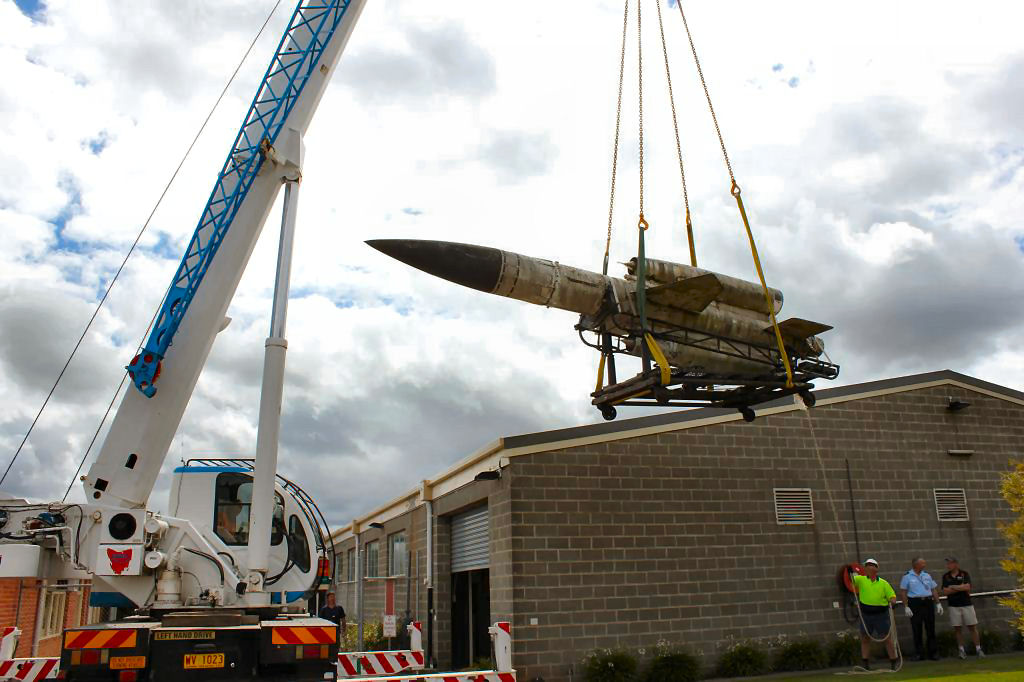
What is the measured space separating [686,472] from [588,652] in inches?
145

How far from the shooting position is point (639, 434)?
14.7 meters

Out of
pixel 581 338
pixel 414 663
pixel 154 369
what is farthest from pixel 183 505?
pixel 581 338

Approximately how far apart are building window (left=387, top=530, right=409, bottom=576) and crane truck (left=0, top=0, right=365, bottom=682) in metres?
11.9

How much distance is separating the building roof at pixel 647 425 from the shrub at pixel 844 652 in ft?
14.1

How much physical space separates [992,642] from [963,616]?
48.7 inches

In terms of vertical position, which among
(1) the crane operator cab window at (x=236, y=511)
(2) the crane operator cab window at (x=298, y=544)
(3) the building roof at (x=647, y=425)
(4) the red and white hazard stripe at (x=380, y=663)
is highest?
(3) the building roof at (x=647, y=425)

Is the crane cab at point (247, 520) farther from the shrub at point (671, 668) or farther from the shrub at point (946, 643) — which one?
the shrub at point (946, 643)

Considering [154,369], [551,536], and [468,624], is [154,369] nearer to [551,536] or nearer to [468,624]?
[551,536]

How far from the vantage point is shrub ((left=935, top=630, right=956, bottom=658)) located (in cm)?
1511

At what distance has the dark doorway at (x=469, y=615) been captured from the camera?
1702 centimetres

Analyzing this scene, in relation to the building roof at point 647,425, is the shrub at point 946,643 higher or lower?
lower

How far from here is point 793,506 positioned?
15523mm

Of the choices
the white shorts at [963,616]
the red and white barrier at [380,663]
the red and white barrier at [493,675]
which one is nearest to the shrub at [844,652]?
the white shorts at [963,616]

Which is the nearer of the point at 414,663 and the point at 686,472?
the point at 414,663
